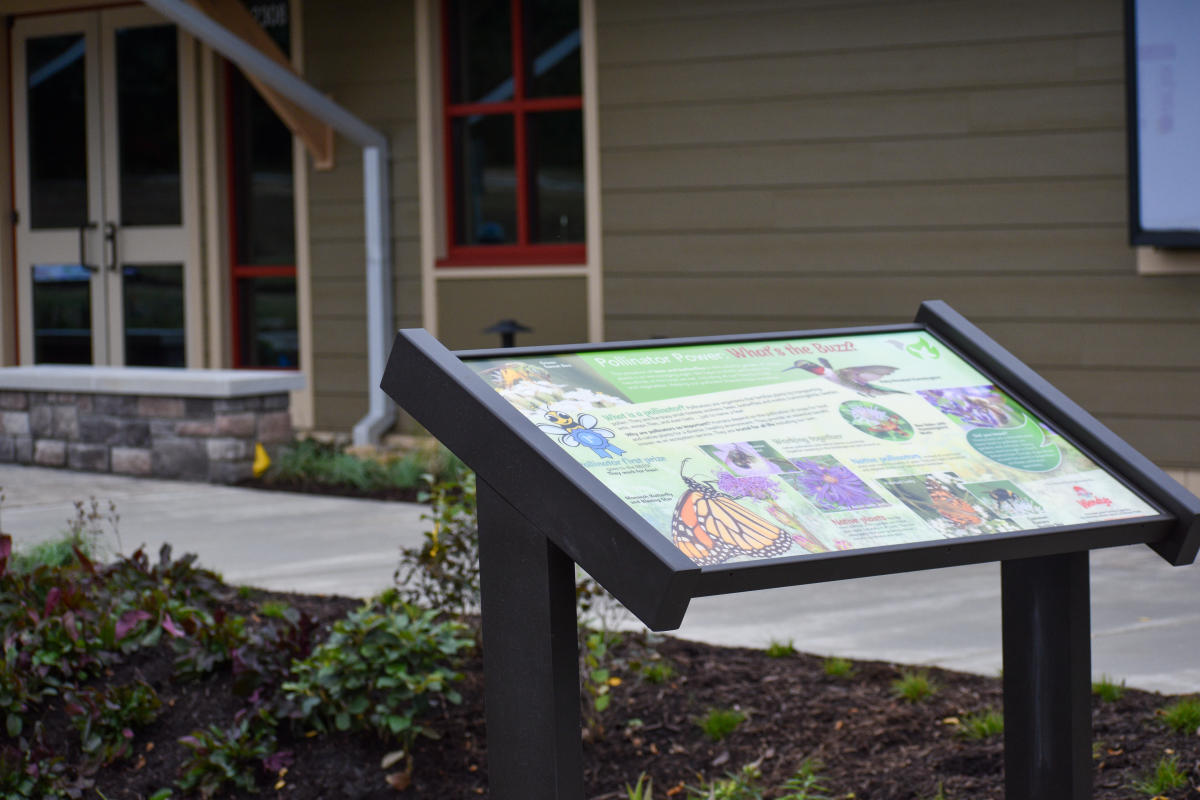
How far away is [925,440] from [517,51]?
6.88m

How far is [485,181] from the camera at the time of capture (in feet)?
31.0

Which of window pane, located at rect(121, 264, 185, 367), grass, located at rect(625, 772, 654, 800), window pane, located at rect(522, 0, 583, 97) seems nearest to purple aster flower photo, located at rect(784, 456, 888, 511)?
grass, located at rect(625, 772, 654, 800)

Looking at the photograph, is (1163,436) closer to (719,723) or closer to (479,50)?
(719,723)

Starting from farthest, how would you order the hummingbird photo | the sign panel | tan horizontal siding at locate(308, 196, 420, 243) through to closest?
tan horizontal siding at locate(308, 196, 420, 243), the hummingbird photo, the sign panel

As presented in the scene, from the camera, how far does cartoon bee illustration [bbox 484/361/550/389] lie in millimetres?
2654

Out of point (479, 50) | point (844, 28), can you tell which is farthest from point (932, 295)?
point (479, 50)

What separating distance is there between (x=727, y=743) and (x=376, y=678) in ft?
3.19

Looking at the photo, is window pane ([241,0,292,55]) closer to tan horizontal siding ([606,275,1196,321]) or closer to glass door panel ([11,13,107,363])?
glass door panel ([11,13,107,363])

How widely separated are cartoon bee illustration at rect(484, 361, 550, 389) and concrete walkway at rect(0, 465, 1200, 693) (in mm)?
2332

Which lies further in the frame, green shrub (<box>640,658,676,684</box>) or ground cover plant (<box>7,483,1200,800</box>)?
green shrub (<box>640,658,676,684</box>)

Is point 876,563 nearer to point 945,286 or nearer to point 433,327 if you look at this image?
point 945,286

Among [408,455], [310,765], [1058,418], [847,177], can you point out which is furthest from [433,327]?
[1058,418]

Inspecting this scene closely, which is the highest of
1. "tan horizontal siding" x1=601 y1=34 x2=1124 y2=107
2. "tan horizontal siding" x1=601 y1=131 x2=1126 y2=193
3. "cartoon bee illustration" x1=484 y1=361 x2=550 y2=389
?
"tan horizontal siding" x1=601 y1=34 x2=1124 y2=107

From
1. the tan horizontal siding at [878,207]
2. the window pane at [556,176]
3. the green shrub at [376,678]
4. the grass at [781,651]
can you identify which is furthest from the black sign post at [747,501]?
the window pane at [556,176]
